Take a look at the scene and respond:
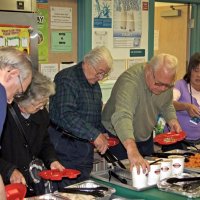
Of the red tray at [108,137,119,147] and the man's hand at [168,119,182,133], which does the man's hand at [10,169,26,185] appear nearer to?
the red tray at [108,137,119,147]

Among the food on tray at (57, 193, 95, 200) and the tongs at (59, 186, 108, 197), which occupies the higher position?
the tongs at (59, 186, 108, 197)

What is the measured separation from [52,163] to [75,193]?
434 mm

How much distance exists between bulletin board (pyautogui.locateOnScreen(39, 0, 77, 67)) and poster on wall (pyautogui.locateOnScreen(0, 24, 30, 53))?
72cm

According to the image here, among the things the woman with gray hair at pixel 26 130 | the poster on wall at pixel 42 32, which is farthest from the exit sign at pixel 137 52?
the woman with gray hair at pixel 26 130

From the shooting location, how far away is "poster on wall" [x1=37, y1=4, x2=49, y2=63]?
13.5ft

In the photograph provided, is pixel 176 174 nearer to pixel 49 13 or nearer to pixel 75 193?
pixel 75 193

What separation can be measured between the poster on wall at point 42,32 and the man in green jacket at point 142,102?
3.72 feet

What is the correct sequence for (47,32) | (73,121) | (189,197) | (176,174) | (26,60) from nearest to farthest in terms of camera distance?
(26,60) < (189,197) < (176,174) < (73,121) < (47,32)

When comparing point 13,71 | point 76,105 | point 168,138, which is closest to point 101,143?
point 76,105

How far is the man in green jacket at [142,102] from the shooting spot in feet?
8.86

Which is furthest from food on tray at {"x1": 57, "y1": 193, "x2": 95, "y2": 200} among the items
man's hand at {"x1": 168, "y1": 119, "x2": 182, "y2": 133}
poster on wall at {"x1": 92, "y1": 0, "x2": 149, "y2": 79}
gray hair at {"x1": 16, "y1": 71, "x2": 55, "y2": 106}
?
poster on wall at {"x1": 92, "y1": 0, "x2": 149, "y2": 79}

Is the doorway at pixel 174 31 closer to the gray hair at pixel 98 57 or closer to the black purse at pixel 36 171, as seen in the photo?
the gray hair at pixel 98 57

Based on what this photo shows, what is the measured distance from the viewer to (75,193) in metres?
2.27

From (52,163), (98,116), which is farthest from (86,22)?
(52,163)
